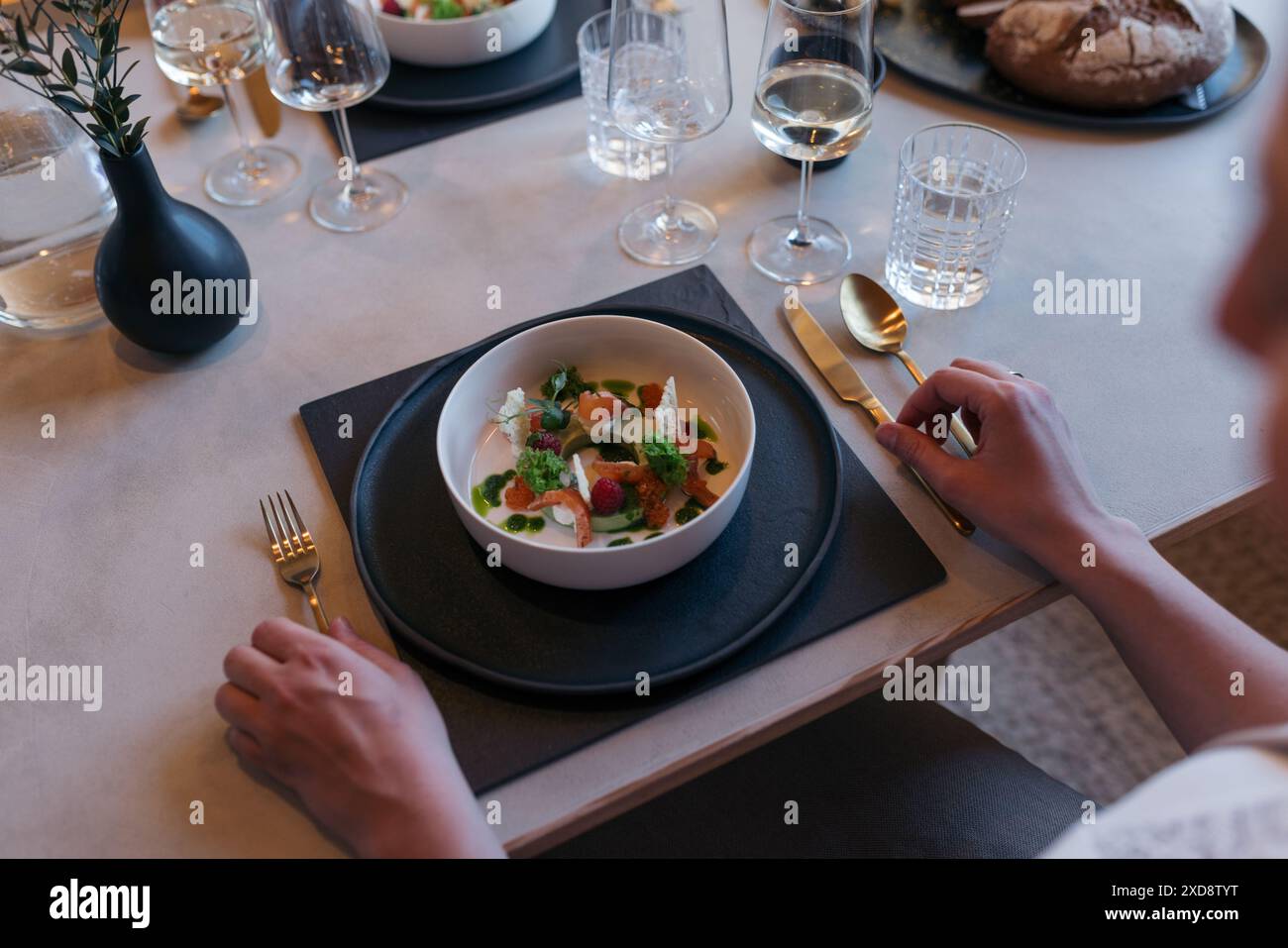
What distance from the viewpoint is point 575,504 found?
89 cm

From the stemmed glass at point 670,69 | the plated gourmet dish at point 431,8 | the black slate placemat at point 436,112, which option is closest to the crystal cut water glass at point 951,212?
the stemmed glass at point 670,69

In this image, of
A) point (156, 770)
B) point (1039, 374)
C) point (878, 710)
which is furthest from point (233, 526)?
point (1039, 374)

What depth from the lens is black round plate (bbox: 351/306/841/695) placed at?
0.83m

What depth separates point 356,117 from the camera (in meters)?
1.39

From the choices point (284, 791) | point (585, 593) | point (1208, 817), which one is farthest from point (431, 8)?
point (1208, 817)

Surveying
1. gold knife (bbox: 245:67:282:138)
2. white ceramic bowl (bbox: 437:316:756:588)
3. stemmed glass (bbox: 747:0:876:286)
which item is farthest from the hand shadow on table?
gold knife (bbox: 245:67:282:138)

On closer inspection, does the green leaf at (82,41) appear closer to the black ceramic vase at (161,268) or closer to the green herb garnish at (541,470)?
the black ceramic vase at (161,268)

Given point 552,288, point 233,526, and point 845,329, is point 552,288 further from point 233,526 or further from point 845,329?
point 233,526

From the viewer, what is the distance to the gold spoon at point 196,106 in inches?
55.1

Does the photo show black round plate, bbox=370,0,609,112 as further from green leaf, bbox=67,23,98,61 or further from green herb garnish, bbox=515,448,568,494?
green herb garnish, bbox=515,448,568,494

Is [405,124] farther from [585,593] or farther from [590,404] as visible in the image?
[585,593]

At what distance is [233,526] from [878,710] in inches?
25.6

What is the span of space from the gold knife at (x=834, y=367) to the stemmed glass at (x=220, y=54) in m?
0.69

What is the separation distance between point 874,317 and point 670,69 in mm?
351
